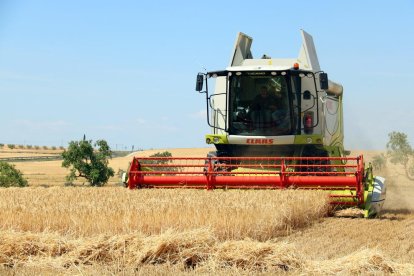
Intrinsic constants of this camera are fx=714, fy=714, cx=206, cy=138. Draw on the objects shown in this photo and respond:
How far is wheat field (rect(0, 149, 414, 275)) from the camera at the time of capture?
16.9ft

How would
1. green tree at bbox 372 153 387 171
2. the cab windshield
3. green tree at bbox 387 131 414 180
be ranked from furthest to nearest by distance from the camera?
green tree at bbox 387 131 414 180, green tree at bbox 372 153 387 171, the cab windshield

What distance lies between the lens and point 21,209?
25.5ft

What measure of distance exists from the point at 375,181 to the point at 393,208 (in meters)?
2.39

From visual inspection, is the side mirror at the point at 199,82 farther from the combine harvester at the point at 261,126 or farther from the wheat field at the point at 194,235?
the wheat field at the point at 194,235

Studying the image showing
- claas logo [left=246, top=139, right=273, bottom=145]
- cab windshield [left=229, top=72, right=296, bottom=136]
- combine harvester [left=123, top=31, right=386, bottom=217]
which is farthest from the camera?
cab windshield [left=229, top=72, right=296, bottom=136]

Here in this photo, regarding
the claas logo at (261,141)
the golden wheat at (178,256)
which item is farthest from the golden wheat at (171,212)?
the claas logo at (261,141)

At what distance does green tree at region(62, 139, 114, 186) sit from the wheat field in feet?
72.4

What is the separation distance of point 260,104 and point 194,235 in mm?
5597

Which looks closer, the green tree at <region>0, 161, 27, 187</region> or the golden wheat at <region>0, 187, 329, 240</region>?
the golden wheat at <region>0, 187, 329, 240</region>

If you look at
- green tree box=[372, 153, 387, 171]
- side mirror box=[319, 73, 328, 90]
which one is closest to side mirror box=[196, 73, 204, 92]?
side mirror box=[319, 73, 328, 90]

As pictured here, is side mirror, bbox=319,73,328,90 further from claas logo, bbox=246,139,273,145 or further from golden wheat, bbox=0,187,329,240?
golden wheat, bbox=0,187,329,240

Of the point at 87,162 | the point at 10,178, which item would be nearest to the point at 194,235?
the point at 10,178

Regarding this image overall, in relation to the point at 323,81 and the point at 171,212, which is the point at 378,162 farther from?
the point at 171,212

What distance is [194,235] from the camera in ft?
18.6
